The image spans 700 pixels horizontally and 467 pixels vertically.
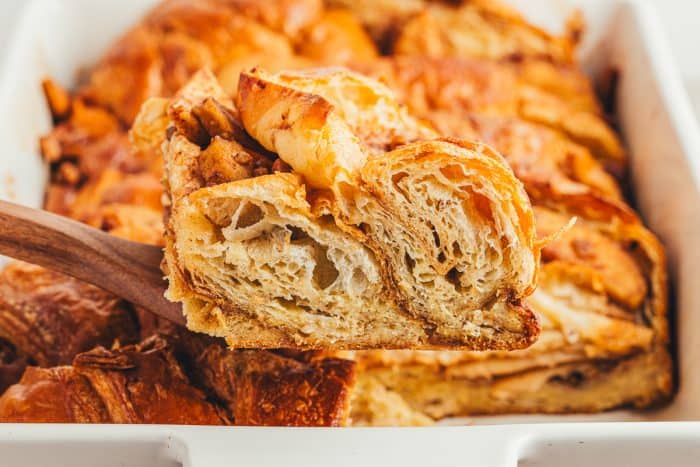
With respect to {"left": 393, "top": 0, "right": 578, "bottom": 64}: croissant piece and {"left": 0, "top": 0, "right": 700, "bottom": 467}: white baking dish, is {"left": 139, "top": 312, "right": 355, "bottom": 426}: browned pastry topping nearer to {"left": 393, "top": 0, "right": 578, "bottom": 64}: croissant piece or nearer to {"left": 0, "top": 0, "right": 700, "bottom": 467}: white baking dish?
{"left": 0, "top": 0, "right": 700, "bottom": 467}: white baking dish

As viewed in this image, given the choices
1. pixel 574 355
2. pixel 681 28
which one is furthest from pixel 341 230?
pixel 681 28

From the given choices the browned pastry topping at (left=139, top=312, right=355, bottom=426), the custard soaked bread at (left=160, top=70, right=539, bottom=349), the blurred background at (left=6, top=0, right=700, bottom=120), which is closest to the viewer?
the custard soaked bread at (left=160, top=70, right=539, bottom=349)

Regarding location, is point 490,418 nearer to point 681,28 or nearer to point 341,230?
point 341,230

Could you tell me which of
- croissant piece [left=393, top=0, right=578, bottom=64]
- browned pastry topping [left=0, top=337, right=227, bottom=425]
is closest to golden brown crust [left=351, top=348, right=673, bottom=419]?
browned pastry topping [left=0, top=337, right=227, bottom=425]

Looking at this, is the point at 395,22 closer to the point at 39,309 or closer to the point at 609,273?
the point at 609,273

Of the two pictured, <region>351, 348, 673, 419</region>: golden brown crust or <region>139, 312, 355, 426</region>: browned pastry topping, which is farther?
<region>351, 348, 673, 419</region>: golden brown crust


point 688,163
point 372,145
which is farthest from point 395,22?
point 372,145
